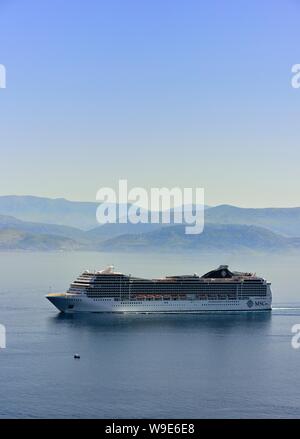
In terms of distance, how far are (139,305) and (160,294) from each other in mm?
1524

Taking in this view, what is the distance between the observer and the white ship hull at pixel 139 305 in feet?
165

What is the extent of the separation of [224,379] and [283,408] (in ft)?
14.1

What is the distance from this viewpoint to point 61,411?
90.1 ft

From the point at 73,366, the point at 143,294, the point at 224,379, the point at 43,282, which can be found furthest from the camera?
the point at 43,282

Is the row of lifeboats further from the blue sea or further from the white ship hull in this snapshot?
the blue sea

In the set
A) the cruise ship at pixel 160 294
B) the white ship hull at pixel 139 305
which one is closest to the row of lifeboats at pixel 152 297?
the cruise ship at pixel 160 294

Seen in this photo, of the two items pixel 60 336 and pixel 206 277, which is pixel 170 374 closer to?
pixel 60 336

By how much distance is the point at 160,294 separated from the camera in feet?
170

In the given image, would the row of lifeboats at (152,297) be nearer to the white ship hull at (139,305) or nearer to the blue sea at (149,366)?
the white ship hull at (139,305)

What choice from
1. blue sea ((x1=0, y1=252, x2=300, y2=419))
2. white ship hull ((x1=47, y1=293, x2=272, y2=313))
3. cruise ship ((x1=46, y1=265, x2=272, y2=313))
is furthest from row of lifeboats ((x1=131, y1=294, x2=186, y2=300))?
blue sea ((x1=0, y1=252, x2=300, y2=419))

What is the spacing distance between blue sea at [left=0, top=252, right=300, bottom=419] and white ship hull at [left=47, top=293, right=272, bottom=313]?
3.00ft

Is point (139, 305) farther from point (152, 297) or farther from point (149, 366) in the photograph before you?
point (149, 366)
